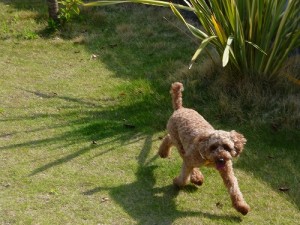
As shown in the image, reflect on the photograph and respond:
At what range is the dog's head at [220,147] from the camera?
127 inches

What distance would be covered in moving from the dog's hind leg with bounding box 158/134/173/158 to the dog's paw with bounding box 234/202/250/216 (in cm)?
95

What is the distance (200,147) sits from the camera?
132 inches

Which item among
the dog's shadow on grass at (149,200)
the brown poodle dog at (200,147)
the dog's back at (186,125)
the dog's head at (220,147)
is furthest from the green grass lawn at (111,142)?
the dog's head at (220,147)

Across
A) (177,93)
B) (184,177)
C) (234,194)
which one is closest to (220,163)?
(234,194)

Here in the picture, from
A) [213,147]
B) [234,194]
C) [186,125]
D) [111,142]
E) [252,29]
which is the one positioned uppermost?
[252,29]

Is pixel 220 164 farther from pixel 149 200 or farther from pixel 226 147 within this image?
pixel 149 200

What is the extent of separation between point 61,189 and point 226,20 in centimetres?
257

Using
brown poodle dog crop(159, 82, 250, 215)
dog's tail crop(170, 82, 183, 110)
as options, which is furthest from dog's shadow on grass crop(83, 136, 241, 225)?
dog's tail crop(170, 82, 183, 110)

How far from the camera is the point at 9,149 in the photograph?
178 inches

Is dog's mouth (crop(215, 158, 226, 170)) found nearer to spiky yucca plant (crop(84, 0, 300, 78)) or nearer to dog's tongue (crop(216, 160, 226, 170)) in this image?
dog's tongue (crop(216, 160, 226, 170))

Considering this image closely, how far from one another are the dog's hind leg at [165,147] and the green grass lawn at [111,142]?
0.07 metres

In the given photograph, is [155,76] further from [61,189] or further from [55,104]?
[61,189]

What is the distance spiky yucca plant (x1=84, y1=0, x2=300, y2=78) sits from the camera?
4980mm

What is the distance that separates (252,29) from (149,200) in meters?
2.40
